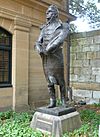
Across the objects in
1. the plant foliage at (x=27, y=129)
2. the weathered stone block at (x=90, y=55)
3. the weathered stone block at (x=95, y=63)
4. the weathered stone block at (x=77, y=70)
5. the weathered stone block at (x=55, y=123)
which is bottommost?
the plant foliage at (x=27, y=129)

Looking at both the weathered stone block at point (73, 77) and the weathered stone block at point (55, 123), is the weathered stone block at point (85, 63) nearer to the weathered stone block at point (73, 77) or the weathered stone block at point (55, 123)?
the weathered stone block at point (73, 77)

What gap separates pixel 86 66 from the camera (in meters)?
10.9

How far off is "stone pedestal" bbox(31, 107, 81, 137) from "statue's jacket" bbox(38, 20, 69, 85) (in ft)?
2.22

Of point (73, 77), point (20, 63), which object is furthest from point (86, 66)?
point (20, 63)

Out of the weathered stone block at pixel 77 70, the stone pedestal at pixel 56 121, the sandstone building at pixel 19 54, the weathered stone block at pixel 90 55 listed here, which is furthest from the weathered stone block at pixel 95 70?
the stone pedestal at pixel 56 121

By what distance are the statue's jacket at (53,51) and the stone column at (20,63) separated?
356cm

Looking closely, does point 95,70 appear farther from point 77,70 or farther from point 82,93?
point 82,93

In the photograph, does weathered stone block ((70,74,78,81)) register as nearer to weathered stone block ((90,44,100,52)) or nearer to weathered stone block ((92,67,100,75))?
weathered stone block ((92,67,100,75))

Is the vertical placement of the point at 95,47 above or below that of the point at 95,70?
above

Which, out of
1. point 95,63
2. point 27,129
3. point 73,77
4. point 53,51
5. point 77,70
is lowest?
point 27,129

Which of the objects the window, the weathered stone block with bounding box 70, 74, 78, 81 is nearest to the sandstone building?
the window

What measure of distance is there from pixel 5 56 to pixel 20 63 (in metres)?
0.62

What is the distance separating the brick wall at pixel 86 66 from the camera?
10.5 metres

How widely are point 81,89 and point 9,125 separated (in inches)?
241
